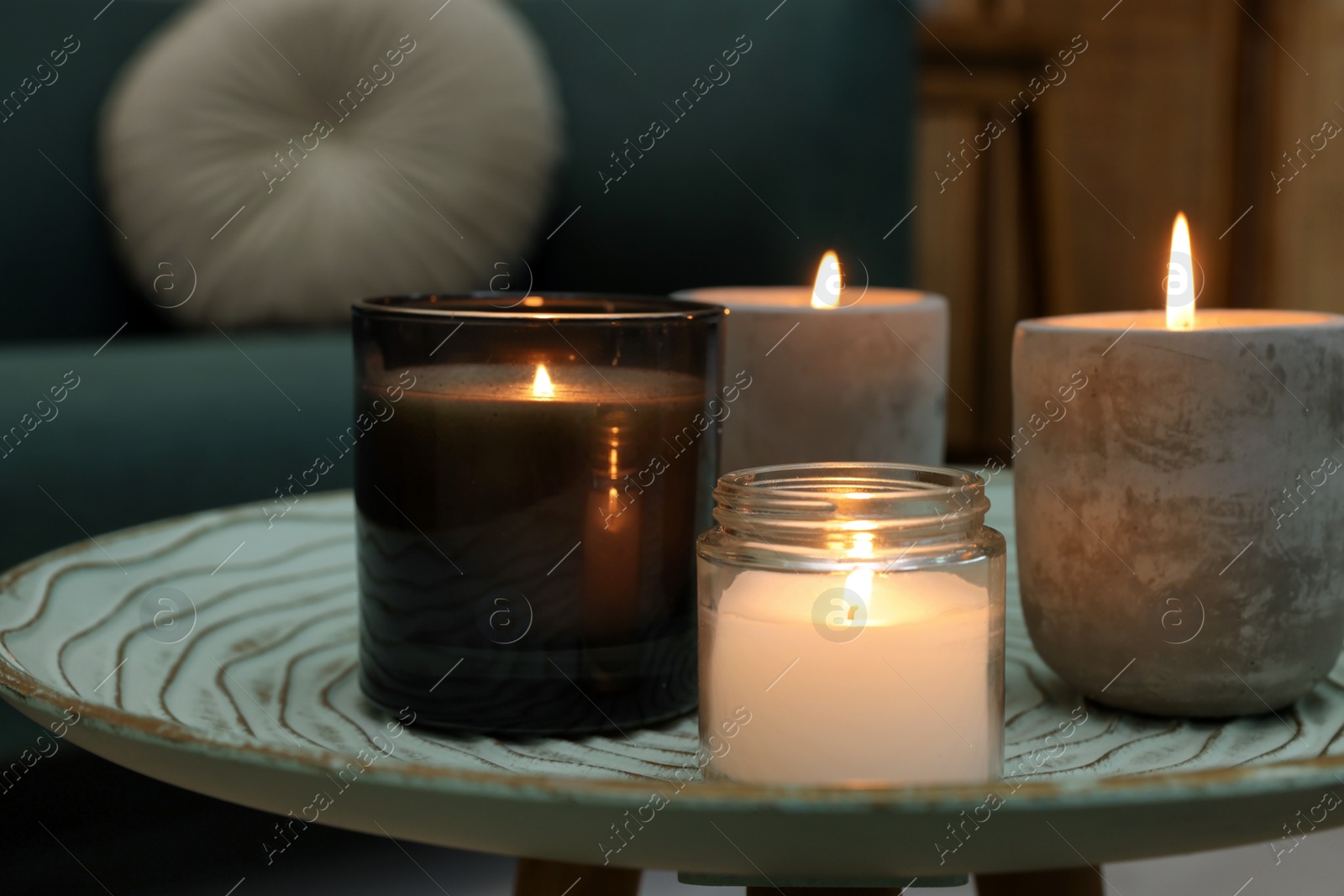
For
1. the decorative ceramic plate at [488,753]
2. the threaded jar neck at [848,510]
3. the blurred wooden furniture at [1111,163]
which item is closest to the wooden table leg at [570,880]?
the decorative ceramic plate at [488,753]

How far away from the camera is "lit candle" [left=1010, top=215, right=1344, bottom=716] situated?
420mm

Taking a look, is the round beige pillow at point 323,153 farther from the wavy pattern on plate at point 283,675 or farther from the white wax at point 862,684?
the white wax at point 862,684

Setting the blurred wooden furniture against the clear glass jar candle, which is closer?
the clear glass jar candle

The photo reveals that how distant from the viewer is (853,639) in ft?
1.19

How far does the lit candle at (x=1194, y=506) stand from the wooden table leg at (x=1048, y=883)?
0.43 ft

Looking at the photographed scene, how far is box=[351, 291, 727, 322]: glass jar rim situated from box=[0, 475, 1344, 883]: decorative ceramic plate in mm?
142

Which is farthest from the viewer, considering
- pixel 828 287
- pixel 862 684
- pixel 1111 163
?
pixel 1111 163

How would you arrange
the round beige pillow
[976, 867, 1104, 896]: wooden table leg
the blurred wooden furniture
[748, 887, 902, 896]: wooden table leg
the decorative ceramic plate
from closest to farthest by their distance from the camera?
1. the decorative ceramic plate
2. [748, 887, 902, 896]: wooden table leg
3. [976, 867, 1104, 896]: wooden table leg
4. the round beige pillow
5. the blurred wooden furniture

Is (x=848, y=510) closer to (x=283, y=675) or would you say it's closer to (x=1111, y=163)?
(x=283, y=675)

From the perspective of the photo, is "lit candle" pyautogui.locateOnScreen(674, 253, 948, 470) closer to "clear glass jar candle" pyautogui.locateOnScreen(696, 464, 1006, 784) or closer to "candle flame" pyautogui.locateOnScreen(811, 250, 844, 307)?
"candle flame" pyautogui.locateOnScreen(811, 250, 844, 307)

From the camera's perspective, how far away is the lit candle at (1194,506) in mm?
420

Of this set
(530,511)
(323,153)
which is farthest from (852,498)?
(323,153)

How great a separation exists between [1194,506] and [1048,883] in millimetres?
214

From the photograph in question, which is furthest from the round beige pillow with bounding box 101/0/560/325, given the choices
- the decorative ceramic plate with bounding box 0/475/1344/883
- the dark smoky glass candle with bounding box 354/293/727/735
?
the dark smoky glass candle with bounding box 354/293/727/735
